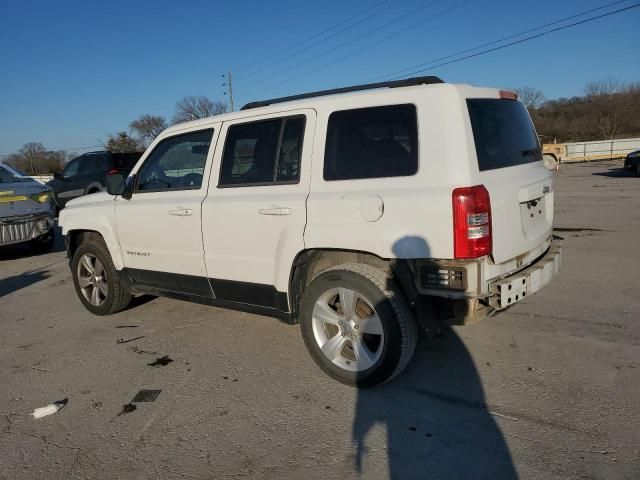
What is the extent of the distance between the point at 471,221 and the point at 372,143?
0.86 meters

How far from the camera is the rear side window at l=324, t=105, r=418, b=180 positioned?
306cm

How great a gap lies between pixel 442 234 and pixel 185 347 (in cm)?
261

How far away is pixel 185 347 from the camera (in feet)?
14.1

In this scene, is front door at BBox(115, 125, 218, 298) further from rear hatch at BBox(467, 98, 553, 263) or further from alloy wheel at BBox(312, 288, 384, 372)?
rear hatch at BBox(467, 98, 553, 263)

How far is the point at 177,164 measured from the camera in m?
4.41

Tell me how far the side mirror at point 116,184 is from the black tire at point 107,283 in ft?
2.40

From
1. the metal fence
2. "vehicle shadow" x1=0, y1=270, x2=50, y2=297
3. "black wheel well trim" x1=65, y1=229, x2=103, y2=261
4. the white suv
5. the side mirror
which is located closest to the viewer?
the white suv

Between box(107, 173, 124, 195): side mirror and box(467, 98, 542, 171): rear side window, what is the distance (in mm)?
3287

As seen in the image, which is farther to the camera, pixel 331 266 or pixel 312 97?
pixel 312 97

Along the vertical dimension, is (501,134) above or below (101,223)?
above

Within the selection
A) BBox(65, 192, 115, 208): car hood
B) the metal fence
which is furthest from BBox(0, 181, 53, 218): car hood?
the metal fence

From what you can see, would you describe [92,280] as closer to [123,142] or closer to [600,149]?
[600,149]

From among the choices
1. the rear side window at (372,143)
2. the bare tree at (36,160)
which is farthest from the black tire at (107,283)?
the bare tree at (36,160)

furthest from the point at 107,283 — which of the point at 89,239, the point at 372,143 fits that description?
the point at 372,143
